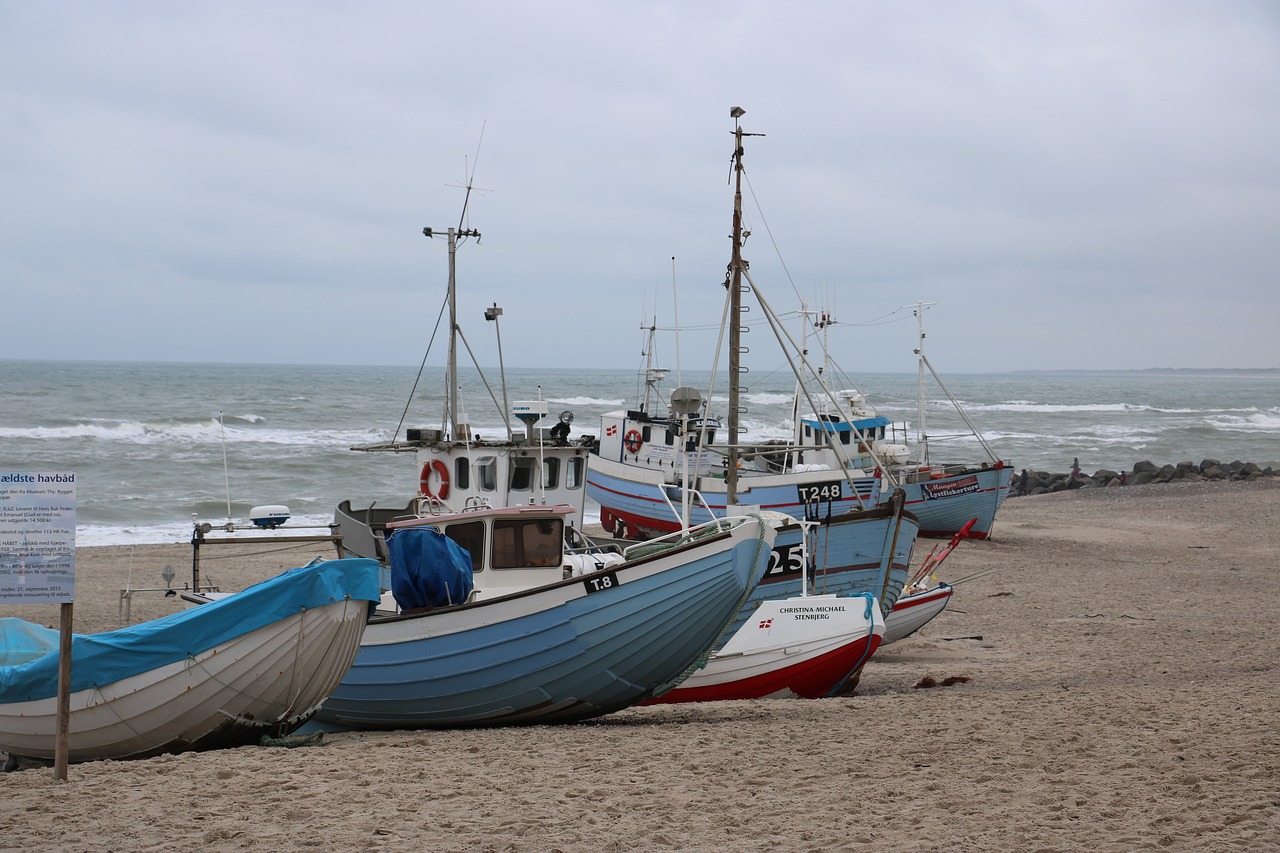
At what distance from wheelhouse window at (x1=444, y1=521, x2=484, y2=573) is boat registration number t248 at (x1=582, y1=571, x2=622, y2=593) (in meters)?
1.72

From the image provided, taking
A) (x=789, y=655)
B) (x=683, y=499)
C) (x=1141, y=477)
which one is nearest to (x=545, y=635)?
(x=789, y=655)

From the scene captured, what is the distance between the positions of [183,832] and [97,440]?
163 feet

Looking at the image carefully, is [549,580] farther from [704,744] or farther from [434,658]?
[704,744]

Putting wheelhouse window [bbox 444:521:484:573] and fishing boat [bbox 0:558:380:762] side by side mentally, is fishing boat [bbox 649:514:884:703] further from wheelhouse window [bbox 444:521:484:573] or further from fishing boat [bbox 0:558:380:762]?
fishing boat [bbox 0:558:380:762]

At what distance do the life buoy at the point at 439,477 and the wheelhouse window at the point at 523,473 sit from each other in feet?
2.88

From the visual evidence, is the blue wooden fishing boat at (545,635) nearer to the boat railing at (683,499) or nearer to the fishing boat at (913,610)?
the boat railing at (683,499)

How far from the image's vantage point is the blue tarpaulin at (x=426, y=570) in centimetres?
936

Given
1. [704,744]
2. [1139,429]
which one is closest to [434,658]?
[704,744]

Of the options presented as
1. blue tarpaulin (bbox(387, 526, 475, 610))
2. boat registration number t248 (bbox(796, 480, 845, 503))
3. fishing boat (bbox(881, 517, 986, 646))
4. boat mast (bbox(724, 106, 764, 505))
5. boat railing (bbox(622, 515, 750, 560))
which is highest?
boat mast (bbox(724, 106, 764, 505))

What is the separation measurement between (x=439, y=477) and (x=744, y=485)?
929 cm

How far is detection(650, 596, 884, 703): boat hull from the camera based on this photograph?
10758 mm

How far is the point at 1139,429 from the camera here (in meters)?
75.2

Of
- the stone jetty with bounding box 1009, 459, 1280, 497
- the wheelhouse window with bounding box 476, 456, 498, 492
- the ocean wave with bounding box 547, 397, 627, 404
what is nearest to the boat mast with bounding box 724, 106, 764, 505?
the wheelhouse window with bounding box 476, 456, 498, 492

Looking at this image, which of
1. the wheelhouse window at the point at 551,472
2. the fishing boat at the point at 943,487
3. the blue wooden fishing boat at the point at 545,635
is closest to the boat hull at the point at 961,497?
the fishing boat at the point at 943,487
